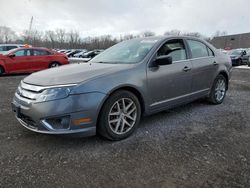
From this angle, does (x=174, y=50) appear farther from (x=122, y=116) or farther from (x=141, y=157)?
(x=141, y=157)

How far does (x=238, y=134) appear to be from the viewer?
10.8 feet

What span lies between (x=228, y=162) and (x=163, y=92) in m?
1.41

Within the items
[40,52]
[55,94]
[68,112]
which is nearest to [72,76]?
[55,94]

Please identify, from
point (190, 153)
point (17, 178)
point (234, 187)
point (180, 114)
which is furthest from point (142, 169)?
point (180, 114)

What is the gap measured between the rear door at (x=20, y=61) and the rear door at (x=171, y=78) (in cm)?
863

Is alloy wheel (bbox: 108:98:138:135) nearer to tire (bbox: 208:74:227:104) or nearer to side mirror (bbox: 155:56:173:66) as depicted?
side mirror (bbox: 155:56:173:66)

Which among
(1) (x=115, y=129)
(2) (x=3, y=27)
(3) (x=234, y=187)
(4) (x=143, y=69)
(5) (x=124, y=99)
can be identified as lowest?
(3) (x=234, y=187)

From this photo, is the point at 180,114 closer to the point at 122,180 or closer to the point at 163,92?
the point at 163,92

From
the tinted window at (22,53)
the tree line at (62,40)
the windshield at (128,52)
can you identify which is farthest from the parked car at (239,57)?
the tree line at (62,40)

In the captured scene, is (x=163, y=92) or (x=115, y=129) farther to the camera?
(x=163, y=92)

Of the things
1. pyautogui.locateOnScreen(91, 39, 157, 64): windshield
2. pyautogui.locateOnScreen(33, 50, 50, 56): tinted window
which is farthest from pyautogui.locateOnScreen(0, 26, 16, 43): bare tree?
pyautogui.locateOnScreen(91, 39, 157, 64): windshield

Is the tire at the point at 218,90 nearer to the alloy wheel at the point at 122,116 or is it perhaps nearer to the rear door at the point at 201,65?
the rear door at the point at 201,65

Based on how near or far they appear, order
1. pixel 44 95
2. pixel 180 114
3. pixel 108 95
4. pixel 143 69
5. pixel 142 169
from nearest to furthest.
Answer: pixel 142 169 < pixel 44 95 < pixel 108 95 < pixel 143 69 < pixel 180 114

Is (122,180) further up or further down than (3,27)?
further down
